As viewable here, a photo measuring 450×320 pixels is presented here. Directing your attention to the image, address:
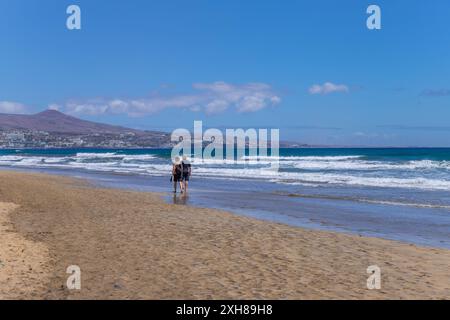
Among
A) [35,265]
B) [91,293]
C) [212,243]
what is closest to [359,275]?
[212,243]

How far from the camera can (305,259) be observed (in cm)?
809

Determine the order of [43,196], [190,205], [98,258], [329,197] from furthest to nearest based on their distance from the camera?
[329,197] < [43,196] < [190,205] < [98,258]

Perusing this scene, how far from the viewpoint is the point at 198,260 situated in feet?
25.6

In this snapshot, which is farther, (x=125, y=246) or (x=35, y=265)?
(x=125, y=246)

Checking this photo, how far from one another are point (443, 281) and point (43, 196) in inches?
565

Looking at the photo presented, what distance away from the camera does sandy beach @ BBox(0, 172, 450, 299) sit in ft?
20.0

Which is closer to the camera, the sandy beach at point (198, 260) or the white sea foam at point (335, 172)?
the sandy beach at point (198, 260)

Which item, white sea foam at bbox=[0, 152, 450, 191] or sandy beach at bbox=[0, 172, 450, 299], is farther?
white sea foam at bbox=[0, 152, 450, 191]

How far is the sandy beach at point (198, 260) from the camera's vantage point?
610 cm

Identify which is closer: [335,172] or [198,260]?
[198,260]

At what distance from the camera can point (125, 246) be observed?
8.80m
